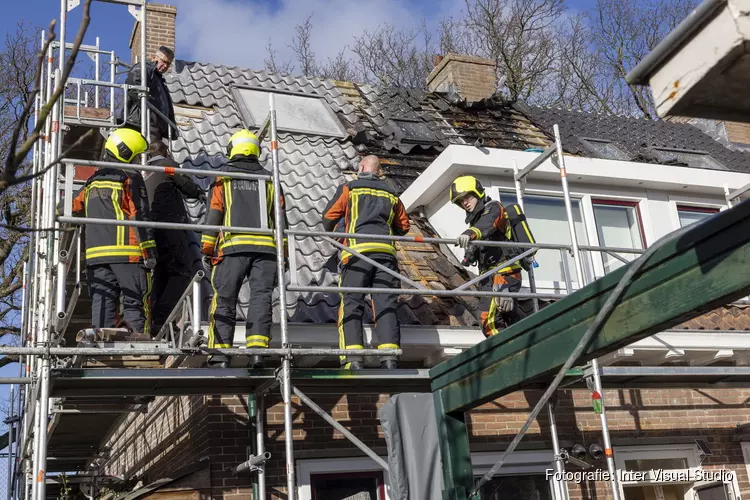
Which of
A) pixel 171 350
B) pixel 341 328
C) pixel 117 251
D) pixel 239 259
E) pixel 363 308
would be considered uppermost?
pixel 117 251

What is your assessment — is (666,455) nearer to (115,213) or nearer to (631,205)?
(631,205)

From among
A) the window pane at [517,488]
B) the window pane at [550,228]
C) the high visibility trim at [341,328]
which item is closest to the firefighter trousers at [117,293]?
the high visibility trim at [341,328]

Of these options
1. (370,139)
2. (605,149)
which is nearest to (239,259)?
(370,139)

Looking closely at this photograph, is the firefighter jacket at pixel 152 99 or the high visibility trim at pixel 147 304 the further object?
the firefighter jacket at pixel 152 99

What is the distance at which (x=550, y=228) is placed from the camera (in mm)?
11102

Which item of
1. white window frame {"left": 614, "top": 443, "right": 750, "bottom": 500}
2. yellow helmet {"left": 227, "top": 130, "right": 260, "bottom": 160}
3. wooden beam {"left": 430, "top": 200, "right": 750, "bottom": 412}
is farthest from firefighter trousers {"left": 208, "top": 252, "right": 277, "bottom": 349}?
white window frame {"left": 614, "top": 443, "right": 750, "bottom": 500}

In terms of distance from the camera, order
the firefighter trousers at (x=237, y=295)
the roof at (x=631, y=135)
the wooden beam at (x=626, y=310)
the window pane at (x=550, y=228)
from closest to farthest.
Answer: the wooden beam at (x=626, y=310), the firefighter trousers at (x=237, y=295), the window pane at (x=550, y=228), the roof at (x=631, y=135)

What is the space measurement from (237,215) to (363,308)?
1.39m

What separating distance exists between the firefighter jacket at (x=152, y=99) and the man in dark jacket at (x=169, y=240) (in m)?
0.59

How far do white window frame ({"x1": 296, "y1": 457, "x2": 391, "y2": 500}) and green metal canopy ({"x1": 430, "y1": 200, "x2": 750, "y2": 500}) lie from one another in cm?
171

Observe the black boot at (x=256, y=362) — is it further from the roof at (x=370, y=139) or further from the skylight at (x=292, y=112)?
the skylight at (x=292, y=112)

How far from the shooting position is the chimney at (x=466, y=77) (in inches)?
607

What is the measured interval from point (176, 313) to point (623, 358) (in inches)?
192

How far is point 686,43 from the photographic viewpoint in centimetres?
315
